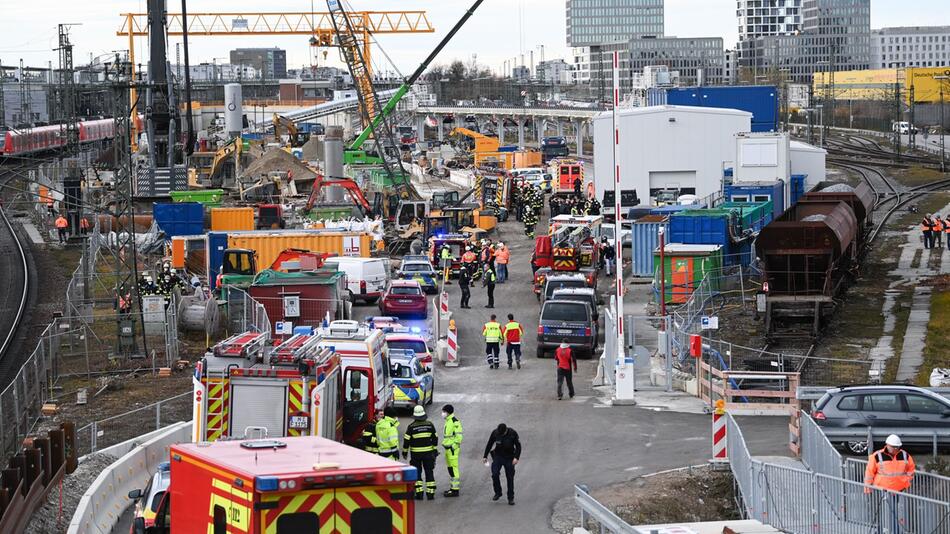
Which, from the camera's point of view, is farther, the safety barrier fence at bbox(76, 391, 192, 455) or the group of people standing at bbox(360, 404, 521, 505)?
the safety barrier fence at bbox(76, 391, 192, 455)

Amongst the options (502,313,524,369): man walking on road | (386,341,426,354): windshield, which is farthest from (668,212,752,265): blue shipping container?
(386,341,426,354): windshield

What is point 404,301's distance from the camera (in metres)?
37.1

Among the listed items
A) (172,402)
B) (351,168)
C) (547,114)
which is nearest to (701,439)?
(172,402)

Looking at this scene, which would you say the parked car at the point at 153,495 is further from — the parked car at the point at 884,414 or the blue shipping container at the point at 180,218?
the blue shipping container at the point at 180,218

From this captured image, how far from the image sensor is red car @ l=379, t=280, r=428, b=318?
37.1 meters

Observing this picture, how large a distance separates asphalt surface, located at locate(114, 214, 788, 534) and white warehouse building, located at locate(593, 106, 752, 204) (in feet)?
86.4

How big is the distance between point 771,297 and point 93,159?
2886 inches

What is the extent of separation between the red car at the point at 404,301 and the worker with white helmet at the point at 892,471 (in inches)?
892

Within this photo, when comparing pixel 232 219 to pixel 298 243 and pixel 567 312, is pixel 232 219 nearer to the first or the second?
pixel 298 243

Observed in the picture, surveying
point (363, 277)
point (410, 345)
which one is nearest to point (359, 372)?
point (410, 345)

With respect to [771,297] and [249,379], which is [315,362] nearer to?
[249,379]

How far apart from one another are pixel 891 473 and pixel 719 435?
5.51 metres

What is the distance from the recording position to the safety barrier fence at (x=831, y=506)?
13508 millimetres

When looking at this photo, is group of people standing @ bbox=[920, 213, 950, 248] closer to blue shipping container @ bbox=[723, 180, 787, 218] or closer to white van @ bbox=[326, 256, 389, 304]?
blue shipping container @ bbox=[723, 180, 787, 218]
